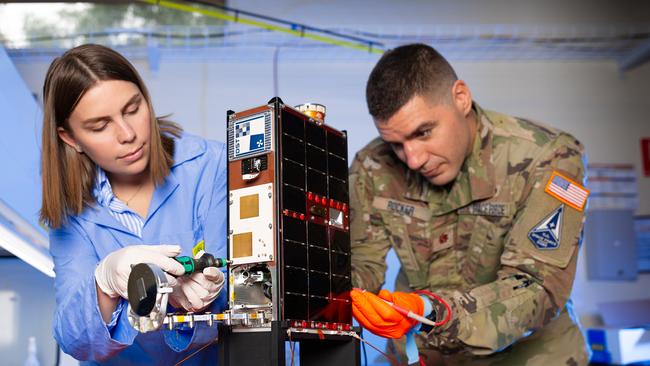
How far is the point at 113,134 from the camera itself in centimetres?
154

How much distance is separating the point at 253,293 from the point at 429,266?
1056 millimetres

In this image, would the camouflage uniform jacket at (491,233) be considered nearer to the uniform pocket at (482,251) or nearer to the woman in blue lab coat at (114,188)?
the uniform pocket at (482,251)

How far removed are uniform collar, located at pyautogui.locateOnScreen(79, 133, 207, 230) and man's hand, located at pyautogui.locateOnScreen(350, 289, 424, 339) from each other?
50 centimetres

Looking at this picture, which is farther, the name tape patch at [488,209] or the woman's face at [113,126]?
the name tape patch at [488,209]

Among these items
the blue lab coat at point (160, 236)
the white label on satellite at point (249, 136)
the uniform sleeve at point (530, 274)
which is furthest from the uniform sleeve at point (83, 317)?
the uniform sleeve at point (530, 274)

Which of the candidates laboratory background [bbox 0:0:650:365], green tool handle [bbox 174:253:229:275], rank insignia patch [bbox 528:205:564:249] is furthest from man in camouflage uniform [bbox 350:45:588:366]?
laboratory background [bbox 0:0:650:365]

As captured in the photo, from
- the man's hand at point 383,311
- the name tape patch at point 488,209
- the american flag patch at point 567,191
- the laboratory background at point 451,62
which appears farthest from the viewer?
the laboratory background at point 451,62

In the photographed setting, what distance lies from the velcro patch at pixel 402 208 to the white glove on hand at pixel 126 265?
1.02m

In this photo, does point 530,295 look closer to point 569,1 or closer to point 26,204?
point 26,204

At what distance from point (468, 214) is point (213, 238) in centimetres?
86

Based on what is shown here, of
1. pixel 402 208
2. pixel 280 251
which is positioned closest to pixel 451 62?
pixel 402 208

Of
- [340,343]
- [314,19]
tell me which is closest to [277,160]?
[340,343]

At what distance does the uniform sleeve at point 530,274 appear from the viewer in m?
1.71

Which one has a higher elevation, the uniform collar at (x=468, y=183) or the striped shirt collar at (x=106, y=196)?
the uniform collar at (x=468, y=183)
